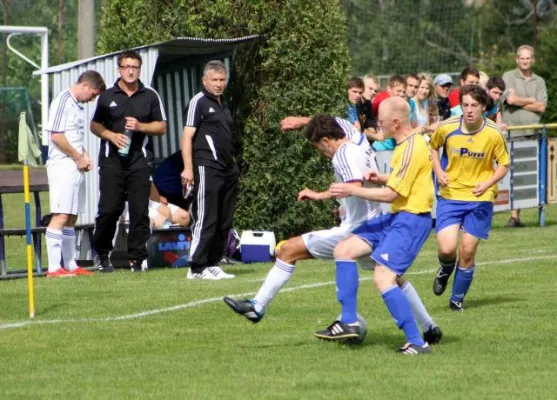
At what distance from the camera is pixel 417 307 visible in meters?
9.16

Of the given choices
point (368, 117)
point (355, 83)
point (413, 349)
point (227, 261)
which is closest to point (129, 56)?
point (227, 261)

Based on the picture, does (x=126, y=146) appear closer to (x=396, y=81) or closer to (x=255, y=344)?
(x=396, y=81)

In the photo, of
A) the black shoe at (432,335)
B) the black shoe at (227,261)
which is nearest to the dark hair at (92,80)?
the black shoe at (227,261)

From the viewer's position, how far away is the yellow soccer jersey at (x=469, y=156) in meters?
11.3

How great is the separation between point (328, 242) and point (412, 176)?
0.81m

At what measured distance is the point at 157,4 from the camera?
1688cm

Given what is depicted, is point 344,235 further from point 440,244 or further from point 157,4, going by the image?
point 157,4

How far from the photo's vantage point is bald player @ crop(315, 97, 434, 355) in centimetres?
883

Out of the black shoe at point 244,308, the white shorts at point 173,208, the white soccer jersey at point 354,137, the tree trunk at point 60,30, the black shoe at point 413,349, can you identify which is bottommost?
the black shoe at point 413,349

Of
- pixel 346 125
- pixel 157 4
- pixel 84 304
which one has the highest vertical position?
pixel 157 4

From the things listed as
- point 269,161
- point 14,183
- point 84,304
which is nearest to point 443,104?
point 269,161

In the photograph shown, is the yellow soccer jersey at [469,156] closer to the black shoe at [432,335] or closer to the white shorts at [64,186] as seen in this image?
the black shoe at [432,335]

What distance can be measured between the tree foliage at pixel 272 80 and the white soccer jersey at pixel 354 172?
23.9 feet

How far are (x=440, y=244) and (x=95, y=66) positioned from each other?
5.50 metres
